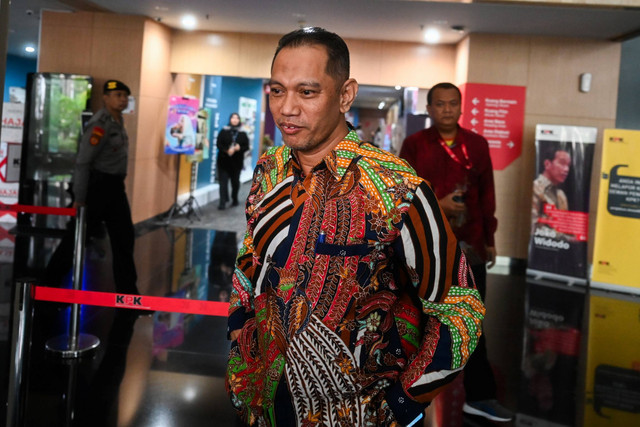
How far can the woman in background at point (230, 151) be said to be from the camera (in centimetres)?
1122

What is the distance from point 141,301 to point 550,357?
306cm

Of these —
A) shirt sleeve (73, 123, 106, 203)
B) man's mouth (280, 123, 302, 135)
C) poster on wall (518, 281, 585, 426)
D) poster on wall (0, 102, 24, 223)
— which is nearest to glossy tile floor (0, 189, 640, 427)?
poster on wall (518, 281, 585, 426)

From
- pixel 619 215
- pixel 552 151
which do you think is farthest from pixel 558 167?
pixel 619 215

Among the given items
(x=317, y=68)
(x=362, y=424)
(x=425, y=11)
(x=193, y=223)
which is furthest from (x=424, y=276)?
(x=193, y=223)

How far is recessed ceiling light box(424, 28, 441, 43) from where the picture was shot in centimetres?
835

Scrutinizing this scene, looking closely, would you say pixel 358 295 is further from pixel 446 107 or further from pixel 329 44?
pixel 446 107

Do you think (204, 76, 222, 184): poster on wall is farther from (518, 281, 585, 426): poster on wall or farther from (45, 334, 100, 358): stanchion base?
(45, 334, 100, 358): stanchion base

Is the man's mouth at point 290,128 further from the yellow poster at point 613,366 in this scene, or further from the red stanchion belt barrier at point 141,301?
the yellow poster at point 613,366

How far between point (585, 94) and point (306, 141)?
7.86m

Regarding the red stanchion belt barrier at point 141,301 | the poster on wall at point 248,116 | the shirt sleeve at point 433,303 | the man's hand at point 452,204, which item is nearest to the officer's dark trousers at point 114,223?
the red stanchion belt barrier at point 141,301

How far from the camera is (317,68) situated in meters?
1.25

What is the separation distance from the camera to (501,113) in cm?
827

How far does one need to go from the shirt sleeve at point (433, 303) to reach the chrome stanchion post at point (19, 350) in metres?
1.62

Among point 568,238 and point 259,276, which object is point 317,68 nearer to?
point 259,276
